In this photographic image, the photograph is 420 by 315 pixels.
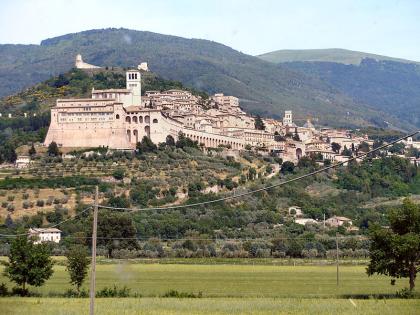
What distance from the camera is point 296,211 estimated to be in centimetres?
8800

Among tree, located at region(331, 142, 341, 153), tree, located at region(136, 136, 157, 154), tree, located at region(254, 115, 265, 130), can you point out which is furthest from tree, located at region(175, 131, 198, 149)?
tree, located at region(331, 142, 341, 153)

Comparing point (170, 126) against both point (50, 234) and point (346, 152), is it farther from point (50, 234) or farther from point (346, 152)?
point (50, 234)

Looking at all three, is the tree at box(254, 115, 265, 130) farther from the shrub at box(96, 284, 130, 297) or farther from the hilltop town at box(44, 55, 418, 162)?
the shrub at box(96, 284, 130, 297)

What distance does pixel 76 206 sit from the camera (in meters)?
78.3

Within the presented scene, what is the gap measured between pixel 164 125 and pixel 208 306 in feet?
230

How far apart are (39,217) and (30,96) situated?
2392 inches

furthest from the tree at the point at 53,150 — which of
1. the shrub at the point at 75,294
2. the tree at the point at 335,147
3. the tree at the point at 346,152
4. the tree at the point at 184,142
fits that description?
the shrub at the point at 75,294

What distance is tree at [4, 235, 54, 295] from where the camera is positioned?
1471 inches

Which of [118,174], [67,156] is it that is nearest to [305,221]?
[118,174]

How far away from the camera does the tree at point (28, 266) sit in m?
37.4

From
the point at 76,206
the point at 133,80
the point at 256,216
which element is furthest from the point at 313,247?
the point at 133,80

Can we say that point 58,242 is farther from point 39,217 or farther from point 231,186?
point 231,186

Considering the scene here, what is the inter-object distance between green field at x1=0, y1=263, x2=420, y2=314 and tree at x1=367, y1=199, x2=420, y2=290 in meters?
1.26

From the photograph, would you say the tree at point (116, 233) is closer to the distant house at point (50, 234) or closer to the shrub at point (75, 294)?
the distant house at point (50, 234)
